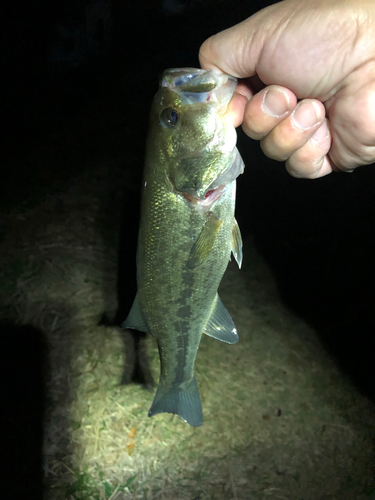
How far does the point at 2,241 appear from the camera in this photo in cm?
284

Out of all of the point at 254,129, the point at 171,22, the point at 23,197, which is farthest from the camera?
the point at 171,22

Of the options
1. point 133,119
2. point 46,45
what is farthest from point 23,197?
point 46,45

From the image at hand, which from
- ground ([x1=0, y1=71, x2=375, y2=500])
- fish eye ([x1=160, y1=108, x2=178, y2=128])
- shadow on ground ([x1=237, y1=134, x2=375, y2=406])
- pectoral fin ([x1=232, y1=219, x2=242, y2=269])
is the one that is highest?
fish eye ([x1=160, y1=108, x2=178, y2=128])

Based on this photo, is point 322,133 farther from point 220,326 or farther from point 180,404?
point 180,404

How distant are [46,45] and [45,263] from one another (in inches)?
107

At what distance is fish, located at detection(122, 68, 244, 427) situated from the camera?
1.01 m

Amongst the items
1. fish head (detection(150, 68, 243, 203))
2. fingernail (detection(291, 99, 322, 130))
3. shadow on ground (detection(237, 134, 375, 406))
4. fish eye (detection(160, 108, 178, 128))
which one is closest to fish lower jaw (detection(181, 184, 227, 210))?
fish head (detection(150, 68, 243, 203))

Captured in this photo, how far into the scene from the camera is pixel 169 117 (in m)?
1.04

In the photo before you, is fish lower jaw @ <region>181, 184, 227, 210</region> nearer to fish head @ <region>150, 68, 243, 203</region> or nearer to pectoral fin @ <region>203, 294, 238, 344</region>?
fish head @ <region>150, 68, 243, 203</region>

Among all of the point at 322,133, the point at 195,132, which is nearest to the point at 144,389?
the point at 195,132

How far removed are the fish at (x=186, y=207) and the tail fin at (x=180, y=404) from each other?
12.8 inches

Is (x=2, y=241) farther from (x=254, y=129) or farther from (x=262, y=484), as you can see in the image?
(x=262, y=484)

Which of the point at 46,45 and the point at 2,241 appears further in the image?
the point at 46,45

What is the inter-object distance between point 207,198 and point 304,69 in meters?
0.59
